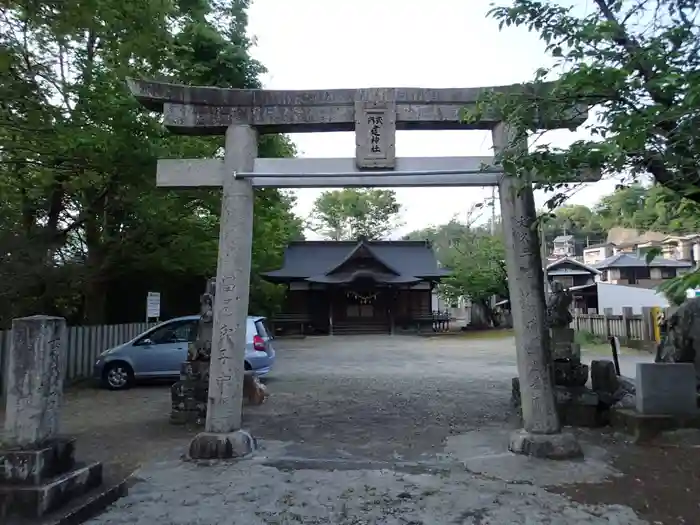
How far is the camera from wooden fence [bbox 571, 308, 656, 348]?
2038 cm

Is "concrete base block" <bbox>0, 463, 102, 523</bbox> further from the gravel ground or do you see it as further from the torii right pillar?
the torii right pillar

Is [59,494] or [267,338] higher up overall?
[267,338]

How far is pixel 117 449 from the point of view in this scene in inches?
284

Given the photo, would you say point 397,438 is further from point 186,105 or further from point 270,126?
point 186,105

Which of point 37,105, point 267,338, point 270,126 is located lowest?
point 267,338

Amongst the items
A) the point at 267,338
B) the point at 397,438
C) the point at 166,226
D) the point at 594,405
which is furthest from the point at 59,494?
the point at 166,226

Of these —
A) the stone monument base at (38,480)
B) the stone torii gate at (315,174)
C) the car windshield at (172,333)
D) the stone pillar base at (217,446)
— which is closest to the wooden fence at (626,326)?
the car windshield at (172,333)

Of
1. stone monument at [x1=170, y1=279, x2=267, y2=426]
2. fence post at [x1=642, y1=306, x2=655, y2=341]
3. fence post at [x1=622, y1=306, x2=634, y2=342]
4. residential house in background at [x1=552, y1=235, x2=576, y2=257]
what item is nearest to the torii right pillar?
stone monument at [x1=170, y1=279, x2=267, y2=426]

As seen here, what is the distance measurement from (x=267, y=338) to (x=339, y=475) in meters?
7.72

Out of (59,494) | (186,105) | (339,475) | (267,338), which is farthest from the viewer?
(267,338)

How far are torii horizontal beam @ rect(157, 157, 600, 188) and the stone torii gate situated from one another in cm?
1

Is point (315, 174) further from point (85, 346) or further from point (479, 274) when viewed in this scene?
point (479, 274)

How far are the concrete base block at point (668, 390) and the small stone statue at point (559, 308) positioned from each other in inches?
62.5

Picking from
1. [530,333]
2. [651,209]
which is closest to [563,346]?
[530,333]
